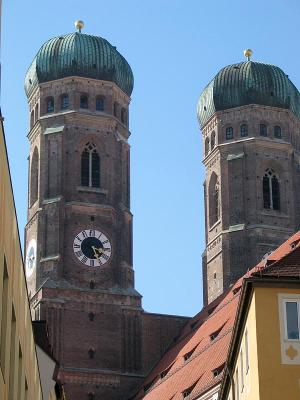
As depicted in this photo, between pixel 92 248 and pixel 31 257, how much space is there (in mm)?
3249

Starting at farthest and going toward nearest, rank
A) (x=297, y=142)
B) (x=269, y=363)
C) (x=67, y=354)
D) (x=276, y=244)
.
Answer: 1. (x=297, y=142)
2. (x=276, y=244)
3. (x=67, y=354)
4. (x=269, y=363)

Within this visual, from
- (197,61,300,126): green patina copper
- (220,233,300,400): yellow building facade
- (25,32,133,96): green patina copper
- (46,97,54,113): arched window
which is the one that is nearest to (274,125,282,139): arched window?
(197,61,300,126): green patina copper

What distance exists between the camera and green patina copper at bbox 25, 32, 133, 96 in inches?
2852

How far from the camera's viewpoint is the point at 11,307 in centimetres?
2225

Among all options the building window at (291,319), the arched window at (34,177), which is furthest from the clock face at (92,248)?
the building window at (291,319)

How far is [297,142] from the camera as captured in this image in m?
76.4

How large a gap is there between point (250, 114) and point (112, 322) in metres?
15.2

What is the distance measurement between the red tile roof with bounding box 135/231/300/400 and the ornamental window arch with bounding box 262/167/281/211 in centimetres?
711

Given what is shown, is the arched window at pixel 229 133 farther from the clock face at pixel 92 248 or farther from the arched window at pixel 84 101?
the clock face at pixel 92 248

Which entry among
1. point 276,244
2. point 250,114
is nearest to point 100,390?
point 276,244

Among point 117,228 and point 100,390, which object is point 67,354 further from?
point 117,228

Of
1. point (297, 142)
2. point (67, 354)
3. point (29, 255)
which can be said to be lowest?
point (67, 354)

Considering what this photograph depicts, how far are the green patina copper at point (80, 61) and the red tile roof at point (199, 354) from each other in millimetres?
13764

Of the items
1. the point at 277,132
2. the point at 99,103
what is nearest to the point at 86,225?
the point at 99,103
